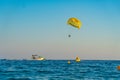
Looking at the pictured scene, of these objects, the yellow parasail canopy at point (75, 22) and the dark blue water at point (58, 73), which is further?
the dark blue water at point (58, 73)

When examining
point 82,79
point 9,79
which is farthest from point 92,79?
point 9,79

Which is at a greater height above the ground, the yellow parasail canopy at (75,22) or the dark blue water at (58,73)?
the yellow parasail canopy at (75,22)

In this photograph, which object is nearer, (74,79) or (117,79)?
(74,79)

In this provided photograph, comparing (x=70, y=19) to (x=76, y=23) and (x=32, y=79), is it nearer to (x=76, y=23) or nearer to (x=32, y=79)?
(x=76, y=23)

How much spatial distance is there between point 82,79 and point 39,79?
5.23 m

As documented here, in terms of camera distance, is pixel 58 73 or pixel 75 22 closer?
pixel 75 22

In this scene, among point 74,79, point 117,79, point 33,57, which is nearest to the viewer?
point 74,79

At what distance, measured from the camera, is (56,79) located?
42.5m

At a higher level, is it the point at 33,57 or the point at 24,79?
the point at 33,57

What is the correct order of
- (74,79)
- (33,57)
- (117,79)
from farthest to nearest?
(33,57), (117,79), (74,79)

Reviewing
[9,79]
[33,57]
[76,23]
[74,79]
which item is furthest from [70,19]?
[33,57]

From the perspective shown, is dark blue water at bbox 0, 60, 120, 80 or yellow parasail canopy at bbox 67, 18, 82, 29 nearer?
yellow parasail canopy at bbox 67, 18, 82, 29

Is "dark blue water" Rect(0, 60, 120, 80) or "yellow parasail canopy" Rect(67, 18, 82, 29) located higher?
"yellow parasail canopy" Rect(67, 18, 82, 29)

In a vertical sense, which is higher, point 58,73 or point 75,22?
point 75,22
